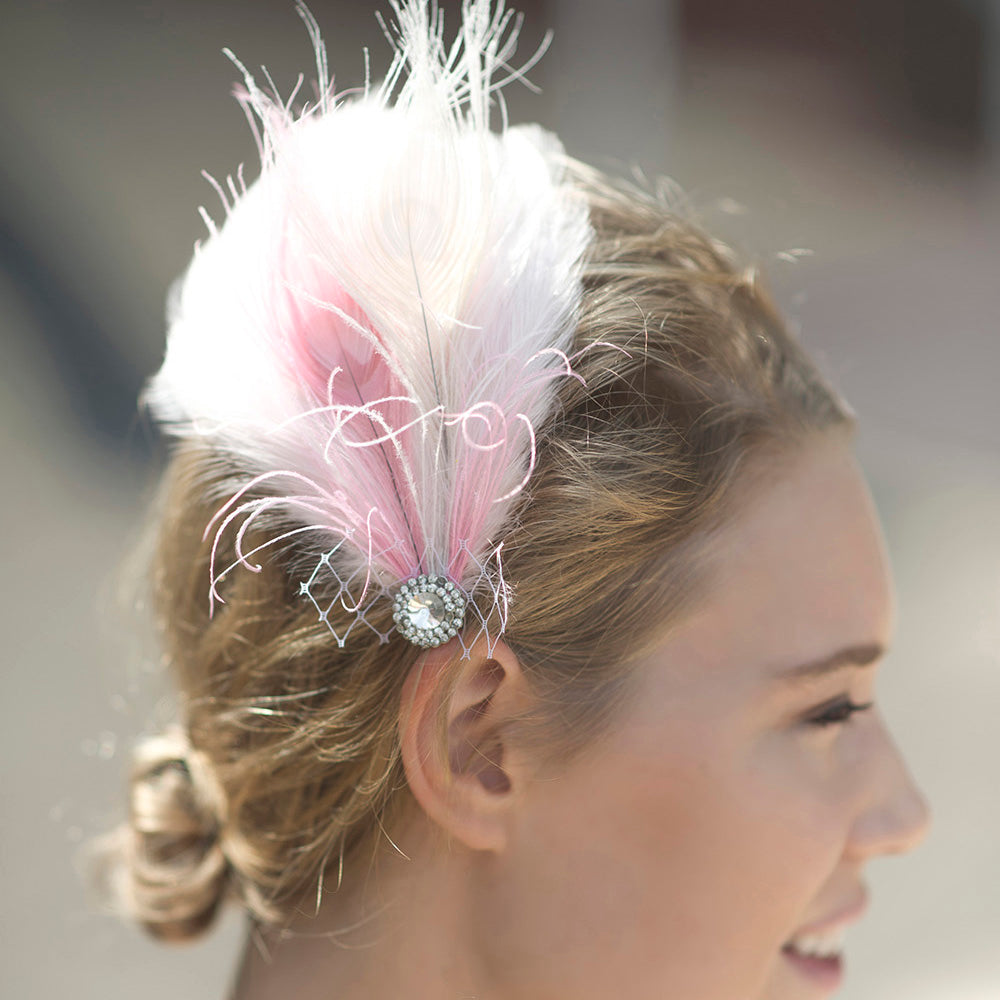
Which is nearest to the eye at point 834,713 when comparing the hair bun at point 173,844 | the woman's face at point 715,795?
the woman's face at point 715,795

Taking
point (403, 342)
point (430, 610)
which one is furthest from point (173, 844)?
point (403, 342)

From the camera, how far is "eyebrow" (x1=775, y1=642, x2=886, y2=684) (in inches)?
31.7

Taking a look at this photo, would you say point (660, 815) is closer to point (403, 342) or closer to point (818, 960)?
point (818, 960)

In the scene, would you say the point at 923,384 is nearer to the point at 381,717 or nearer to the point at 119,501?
the point at 119,501

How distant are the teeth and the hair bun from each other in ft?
1.64

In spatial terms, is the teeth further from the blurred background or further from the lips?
the blurred background

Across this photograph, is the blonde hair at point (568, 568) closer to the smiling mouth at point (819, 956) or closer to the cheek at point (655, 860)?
the cheek at point (655, 860)

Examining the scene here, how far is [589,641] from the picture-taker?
78cm

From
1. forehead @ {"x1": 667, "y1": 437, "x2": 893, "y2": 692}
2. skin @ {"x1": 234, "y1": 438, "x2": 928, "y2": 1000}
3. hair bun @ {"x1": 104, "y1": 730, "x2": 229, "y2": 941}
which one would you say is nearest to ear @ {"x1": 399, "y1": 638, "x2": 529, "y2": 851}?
skin @ {"x1": 234, "y1": 438, "x2": 928, "y2": 1000}

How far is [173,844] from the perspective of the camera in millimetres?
1015

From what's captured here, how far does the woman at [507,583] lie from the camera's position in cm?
75

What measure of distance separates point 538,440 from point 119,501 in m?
1.82

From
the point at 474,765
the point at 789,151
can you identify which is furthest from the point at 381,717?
the point at 789,151

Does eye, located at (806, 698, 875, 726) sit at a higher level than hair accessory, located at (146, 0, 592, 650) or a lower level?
lower
